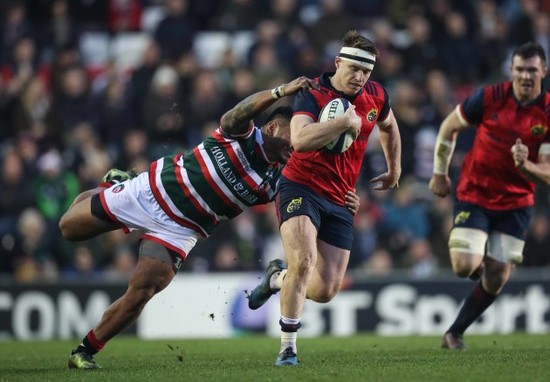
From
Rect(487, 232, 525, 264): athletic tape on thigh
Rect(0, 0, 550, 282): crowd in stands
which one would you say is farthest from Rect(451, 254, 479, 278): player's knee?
Rect(0, 0, 550, 282): crowd in stands

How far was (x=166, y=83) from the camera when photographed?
18.0 meters

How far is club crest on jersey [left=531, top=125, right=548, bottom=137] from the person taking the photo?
35.8 feet

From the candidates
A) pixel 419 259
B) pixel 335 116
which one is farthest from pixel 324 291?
pixel 419 259

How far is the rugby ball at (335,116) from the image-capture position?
933 centimetres

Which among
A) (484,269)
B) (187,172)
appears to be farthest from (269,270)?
(484,269)

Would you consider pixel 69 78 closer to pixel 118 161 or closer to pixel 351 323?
pixel 118 161

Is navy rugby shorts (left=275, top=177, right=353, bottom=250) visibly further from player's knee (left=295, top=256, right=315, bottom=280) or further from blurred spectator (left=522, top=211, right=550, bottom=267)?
blurred spectator (left=522, top=211, right=550, bottom=267)

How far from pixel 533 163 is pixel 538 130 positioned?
45 centimetres

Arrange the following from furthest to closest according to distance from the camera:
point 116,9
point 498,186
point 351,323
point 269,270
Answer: point 116,9 → point 351,323 → point 498,186 → point 269,270

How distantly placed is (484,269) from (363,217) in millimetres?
5352

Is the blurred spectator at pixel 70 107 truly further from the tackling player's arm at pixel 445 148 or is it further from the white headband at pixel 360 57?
the white headband at pixel 360 57

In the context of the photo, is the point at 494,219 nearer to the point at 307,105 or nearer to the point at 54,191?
the point at 307,105

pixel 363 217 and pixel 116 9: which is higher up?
pixel 116 9

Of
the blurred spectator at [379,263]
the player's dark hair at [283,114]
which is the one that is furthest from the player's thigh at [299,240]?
the blurred spectator at [379,263]
